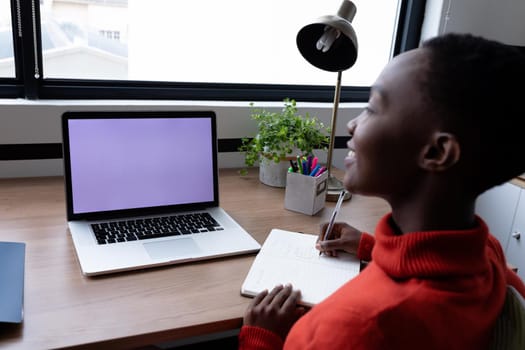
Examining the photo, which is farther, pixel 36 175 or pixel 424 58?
pixel 36 175

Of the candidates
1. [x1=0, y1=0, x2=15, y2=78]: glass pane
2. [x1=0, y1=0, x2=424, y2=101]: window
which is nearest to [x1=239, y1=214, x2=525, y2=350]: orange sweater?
[x1=0, y1=0, x2=424, y2=101]: window

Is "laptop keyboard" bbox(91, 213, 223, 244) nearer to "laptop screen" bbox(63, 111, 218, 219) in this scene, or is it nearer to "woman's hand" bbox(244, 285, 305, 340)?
"laptop screen" bbox(63, 111, 218, 219)

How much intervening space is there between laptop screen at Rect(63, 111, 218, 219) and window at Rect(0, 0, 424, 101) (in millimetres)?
482

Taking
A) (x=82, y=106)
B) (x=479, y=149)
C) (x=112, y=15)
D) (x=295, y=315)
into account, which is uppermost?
(x=112, y=15)

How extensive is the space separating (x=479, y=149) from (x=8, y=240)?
924 millimetres

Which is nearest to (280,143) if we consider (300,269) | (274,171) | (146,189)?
(274,171)

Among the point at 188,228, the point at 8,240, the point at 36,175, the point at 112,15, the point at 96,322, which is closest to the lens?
the point at 96,322

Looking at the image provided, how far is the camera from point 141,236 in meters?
1.07

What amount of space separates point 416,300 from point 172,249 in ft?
1.93

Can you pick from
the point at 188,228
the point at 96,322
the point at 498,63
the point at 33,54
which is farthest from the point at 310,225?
the point at 33,54

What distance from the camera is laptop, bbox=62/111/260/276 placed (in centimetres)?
104

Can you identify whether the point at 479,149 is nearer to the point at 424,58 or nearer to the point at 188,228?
the point at 424,58

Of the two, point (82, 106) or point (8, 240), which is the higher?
point (82, 106)

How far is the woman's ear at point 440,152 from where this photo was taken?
1.89 ft
